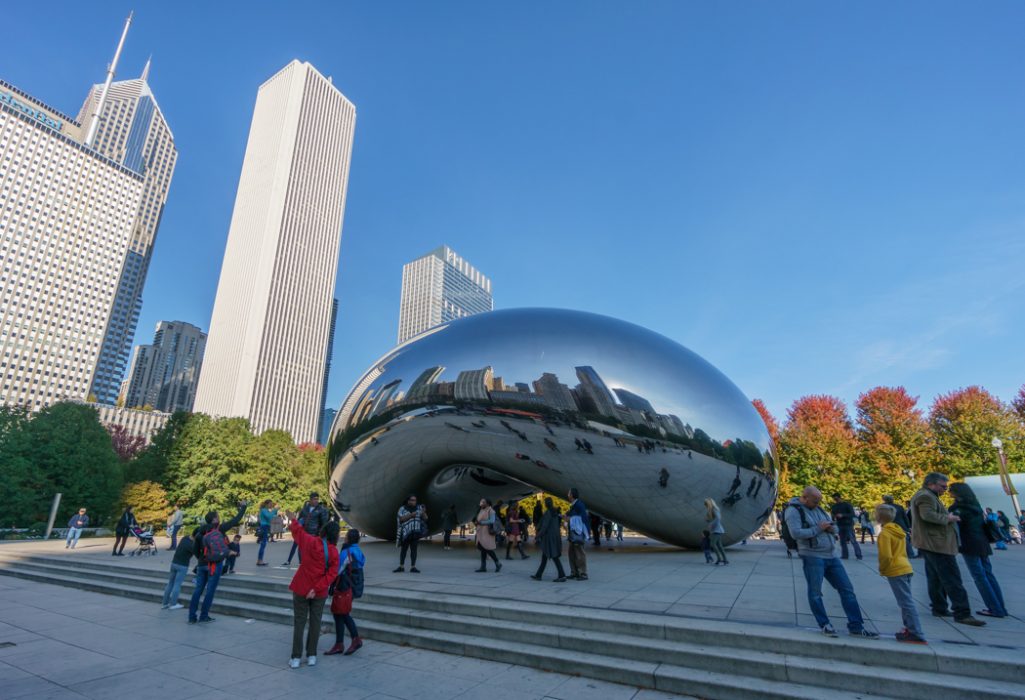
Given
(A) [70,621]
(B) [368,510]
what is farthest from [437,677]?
(B) [368,510]

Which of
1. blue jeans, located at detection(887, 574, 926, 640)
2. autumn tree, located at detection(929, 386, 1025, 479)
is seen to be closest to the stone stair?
blue jeans, located at detection(887, 574, 926, 640)

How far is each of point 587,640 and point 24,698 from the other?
530 cm

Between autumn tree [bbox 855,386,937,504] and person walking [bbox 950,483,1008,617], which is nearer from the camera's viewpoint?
person walking [bbox 950,483,1008,617]

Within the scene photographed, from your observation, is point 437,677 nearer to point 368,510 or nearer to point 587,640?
point 587,640

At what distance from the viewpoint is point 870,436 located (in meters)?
40.4

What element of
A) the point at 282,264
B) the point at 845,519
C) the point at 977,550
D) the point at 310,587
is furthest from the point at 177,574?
the point at 282,264

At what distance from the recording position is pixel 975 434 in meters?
38.1

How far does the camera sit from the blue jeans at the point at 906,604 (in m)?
4.59

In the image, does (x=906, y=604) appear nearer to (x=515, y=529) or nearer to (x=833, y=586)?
(x=833, y=586)

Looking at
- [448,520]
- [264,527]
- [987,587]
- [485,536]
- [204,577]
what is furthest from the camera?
[448,520]

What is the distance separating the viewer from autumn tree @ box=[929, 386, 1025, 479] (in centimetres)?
3694

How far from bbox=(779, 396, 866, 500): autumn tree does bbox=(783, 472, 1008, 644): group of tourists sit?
3412 centimetres

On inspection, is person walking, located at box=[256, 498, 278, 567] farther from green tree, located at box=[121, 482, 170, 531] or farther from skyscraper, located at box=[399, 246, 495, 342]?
skyscraper, located at box=[399, 246, 495, 342]

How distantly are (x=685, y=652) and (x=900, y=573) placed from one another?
217 centimetres
